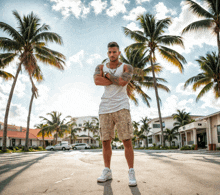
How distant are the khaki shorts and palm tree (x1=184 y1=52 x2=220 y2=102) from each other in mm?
19587

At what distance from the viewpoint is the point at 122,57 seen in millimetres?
23422

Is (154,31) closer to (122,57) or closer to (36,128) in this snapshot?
(122,57)

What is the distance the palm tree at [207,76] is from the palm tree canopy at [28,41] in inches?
544

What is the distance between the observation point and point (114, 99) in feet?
9.01

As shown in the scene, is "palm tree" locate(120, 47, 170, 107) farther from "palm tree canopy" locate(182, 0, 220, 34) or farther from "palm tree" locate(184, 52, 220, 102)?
"palm tree canopy" locate(182, 0, 220, 34)

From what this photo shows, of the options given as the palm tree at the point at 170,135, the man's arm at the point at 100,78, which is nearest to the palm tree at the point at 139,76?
the palm tree at the point at 170,135

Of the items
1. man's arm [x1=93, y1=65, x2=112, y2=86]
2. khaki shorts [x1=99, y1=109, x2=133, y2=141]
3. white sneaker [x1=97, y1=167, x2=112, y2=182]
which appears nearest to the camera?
white sneaker [x1=97, y1=167, x2=112, y2=182]

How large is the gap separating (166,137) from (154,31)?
21151 millimetres

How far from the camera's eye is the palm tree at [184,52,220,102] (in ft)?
64.5

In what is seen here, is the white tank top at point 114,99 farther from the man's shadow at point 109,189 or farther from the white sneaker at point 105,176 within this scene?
the man's shadow at point 109,189

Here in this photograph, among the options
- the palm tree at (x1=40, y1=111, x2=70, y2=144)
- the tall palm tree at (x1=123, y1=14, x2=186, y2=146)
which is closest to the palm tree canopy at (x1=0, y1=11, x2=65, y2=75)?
the tall palm tree at (x1=123, y1=14, x2=186, y2=146)

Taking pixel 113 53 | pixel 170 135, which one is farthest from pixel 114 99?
pixel 170 135

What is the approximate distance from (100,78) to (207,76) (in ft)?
66.6

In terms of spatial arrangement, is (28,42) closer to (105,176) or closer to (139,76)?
(139,76)
